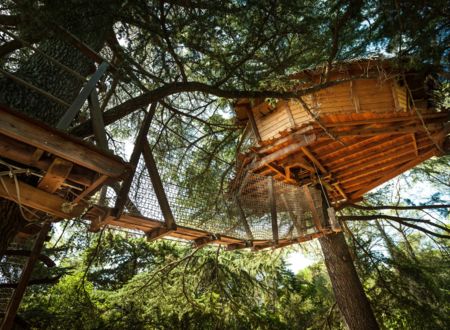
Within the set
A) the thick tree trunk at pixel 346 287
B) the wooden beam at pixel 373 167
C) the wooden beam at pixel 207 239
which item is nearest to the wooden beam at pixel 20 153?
the wooden beam at pixel 207 239

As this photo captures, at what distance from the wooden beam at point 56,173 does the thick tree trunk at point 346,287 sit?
17.8 ft

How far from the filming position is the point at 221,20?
3.36m

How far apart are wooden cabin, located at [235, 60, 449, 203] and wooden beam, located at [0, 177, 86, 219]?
295 cm

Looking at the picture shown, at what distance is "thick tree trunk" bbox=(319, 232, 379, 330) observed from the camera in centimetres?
552

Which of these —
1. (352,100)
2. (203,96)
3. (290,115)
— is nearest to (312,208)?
(290,115)

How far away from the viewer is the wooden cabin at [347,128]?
4586mm

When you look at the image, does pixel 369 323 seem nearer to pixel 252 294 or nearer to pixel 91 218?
pixel 252 294

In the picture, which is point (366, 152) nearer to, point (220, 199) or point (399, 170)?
point (399, 170)

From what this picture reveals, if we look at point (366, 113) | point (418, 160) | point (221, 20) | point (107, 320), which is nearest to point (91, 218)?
point (221, 20)

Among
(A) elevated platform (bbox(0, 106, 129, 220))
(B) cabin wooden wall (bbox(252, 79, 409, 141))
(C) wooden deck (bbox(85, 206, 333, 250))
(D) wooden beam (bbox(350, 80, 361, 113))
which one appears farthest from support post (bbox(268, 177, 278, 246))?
(A) elevated platform (bbox(0, 106, 129, 220))

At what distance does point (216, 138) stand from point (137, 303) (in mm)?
3696

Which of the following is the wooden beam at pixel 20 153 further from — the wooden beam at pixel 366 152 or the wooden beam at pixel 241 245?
the wooden beam at pixel 366 152

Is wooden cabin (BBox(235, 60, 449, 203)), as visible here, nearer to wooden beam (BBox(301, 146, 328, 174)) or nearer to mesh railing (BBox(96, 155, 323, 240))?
wooden beam (BBox(301, 146, 328, 174))

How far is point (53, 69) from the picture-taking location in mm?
3324
